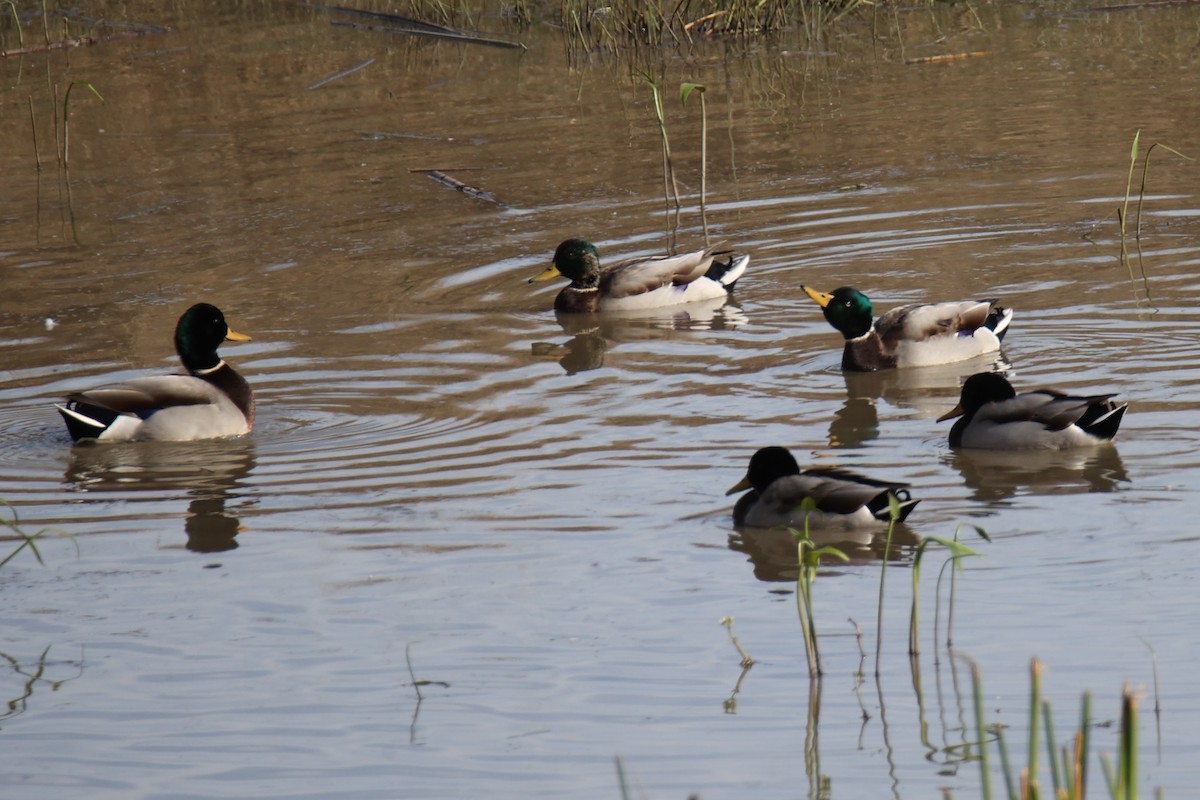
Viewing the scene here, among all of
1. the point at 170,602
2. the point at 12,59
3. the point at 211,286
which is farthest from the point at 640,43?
the point at 170,602

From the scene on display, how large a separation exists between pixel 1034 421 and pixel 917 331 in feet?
6.43

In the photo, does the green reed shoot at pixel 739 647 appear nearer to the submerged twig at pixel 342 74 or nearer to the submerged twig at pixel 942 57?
the submerged twig at pixel 942 57

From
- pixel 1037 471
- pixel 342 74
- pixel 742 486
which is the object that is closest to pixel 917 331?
pixel 1037 471

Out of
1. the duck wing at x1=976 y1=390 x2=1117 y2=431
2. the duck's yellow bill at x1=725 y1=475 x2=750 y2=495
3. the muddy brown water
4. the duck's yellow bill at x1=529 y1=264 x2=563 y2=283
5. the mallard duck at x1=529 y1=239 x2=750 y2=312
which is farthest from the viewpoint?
the duck's yellow bill at x1=529 y1=264 x2=563 y2=283

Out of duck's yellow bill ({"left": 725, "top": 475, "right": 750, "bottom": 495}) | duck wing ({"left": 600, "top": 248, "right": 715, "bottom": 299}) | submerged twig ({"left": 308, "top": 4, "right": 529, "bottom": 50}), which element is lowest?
duck's yellow bill ({"left": 725, "top": 475, "right": 750, "bottom": 495})

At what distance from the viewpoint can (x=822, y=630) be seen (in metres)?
5.63

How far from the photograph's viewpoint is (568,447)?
8.26 meters

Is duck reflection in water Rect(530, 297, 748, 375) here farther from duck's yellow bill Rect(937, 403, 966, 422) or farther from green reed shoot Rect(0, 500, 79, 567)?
green reed shoot Rect(0, 500, 79, 567)

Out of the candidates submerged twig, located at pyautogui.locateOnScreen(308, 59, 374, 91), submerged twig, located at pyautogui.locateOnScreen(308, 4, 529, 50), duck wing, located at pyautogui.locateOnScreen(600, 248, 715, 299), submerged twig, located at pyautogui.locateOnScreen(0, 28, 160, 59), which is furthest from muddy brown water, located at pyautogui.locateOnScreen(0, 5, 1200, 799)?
submerged twig, located at pyautogui.locateOnScreen(0, 28, 160, 59)

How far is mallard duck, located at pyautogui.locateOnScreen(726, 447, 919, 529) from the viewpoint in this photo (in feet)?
22.0

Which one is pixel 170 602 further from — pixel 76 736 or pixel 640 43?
pixel 640 43

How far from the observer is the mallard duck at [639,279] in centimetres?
1166

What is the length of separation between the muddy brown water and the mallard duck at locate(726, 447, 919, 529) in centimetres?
12

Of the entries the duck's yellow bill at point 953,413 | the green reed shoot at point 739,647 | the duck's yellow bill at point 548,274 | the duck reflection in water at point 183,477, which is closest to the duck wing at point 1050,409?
A: the duck's yellow bill at point 953,413
